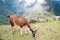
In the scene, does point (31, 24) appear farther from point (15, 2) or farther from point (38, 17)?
point (15, 2)

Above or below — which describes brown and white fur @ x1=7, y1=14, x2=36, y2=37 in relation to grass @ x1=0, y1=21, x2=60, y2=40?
above

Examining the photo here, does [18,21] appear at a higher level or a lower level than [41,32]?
higher

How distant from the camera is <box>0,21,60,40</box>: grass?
263 cm

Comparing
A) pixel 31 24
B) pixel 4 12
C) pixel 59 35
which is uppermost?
pixel 4 12

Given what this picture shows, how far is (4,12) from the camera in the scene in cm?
272

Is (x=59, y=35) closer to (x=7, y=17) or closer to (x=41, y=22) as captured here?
(x=41, y=22)

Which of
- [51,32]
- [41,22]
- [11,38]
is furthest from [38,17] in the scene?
[11,38]

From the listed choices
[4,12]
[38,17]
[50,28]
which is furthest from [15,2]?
[50,28]

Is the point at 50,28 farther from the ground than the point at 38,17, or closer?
closer

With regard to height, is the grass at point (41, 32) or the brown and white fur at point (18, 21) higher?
the brown and white fur at point (18, 21)

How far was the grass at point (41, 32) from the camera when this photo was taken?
2.63m

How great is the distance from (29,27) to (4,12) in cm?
42

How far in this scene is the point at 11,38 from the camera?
8.60 feet

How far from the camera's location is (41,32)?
268 centimetres
